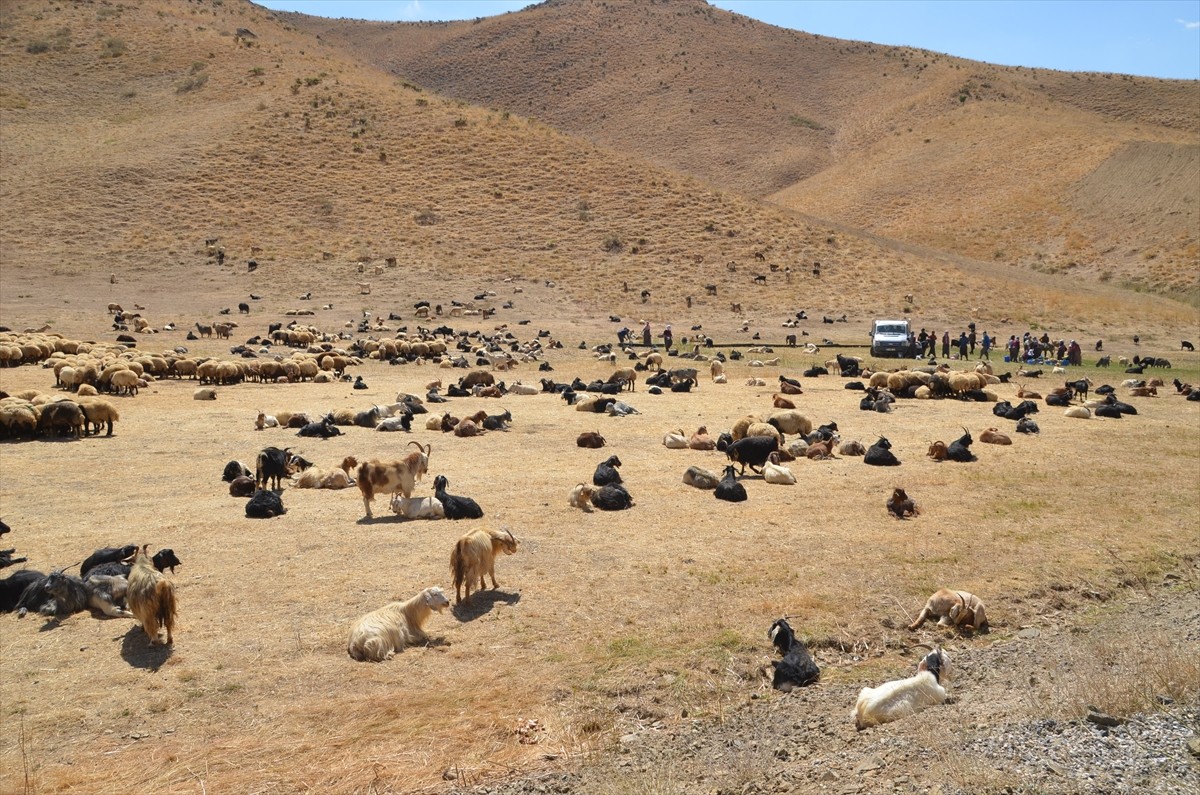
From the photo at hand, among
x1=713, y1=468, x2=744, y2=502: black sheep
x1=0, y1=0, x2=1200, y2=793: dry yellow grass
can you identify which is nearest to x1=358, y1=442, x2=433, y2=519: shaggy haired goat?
x1=0, y1=0, x2=1200, y2=793: dry yellow grass

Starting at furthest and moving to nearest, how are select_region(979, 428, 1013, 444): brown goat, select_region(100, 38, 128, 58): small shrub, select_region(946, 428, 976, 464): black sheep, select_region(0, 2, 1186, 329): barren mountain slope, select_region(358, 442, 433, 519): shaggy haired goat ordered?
select_region(100, 38, 128, 58): small shrub < select_region(0, 2, 1186, 329): barren mountain slope < select_region(979, 428, 1013, 444): brown goat < select_region(946, 428, 976, 464): black sheep < select_region(358, 442, 433, 519): shaggy haired goat

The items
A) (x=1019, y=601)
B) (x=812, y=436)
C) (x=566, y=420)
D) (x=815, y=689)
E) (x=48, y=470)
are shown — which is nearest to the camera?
(x=815, y=689)

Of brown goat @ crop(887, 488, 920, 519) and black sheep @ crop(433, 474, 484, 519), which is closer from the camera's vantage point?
black sheep @ crop(433, 474, 484, 519)

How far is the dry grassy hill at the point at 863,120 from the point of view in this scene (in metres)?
76.1

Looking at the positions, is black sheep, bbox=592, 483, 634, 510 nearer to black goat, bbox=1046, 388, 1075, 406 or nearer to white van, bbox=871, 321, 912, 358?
black goat, bbox=1046, 388, 1075, 406

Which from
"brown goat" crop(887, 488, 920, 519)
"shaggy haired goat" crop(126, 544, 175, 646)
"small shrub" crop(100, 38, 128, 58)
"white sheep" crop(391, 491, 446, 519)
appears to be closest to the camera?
"shaggy haired goat" crop(126, 544, 175, 646)

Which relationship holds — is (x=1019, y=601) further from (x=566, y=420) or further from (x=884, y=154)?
(x=884, y=154)

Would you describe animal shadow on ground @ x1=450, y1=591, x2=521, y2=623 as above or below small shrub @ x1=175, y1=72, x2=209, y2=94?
below

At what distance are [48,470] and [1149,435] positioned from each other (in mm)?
21319

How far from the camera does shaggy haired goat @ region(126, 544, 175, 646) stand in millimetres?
9062

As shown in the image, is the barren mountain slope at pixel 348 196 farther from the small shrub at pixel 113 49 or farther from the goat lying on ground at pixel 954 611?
the goat lying on ground at pixel 954 611

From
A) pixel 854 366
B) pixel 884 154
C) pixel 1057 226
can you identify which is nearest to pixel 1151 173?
pixel 1057 226

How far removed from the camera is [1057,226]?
76.6m

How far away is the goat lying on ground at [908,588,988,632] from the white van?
2960cm
